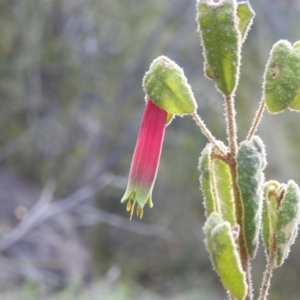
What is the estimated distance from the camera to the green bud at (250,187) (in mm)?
631

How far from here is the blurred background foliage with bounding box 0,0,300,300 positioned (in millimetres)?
5047

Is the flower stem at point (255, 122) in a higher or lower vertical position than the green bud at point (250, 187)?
higher

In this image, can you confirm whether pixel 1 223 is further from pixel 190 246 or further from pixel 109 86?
pixel 190 246

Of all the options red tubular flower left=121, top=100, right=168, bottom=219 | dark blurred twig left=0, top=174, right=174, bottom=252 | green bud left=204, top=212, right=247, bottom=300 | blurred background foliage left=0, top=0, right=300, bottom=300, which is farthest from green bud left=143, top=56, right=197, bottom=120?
blurred background foliage left=0, top=0, right=300, bottom=300

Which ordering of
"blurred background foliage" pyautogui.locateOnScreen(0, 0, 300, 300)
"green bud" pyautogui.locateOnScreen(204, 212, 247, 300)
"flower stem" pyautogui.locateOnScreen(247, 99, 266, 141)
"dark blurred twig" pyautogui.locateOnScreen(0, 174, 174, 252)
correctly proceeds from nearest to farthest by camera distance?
1. "green bud" pyautogui.locateOnScreen(204, 212, 247, 300)
2. "flower stem" pyautogui.locateOnScreen(247, 99, 266, 141)
3. "dark blurred twig" pyautogui.locateOnScreen(0, 174, 174, 252)
4. "blurred background foliage" pyautogui.locateOnScreen(0, 0, 300, 300)

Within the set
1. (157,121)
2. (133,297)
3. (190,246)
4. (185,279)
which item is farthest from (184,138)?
(157,121)

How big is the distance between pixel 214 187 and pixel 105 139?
16.2 feet

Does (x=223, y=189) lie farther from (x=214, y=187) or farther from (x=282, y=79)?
(x=282, y=79)

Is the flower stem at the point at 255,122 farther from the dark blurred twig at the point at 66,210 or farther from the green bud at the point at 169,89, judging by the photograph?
the dark blurred twig at the point at 66,210

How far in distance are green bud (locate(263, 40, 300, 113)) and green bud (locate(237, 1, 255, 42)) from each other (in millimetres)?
66

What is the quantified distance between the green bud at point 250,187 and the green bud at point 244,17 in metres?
0.19

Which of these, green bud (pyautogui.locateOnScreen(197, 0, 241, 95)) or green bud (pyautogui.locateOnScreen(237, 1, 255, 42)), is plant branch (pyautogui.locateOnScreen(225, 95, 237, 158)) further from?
green bud (pyautogui.locateOnScreen(237, 1, 255, 42))

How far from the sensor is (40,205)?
15.0ft

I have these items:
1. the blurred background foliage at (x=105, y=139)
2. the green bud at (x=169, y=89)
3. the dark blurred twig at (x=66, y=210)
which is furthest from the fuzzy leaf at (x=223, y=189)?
the blurred background foliage at (x=105, y=139)
